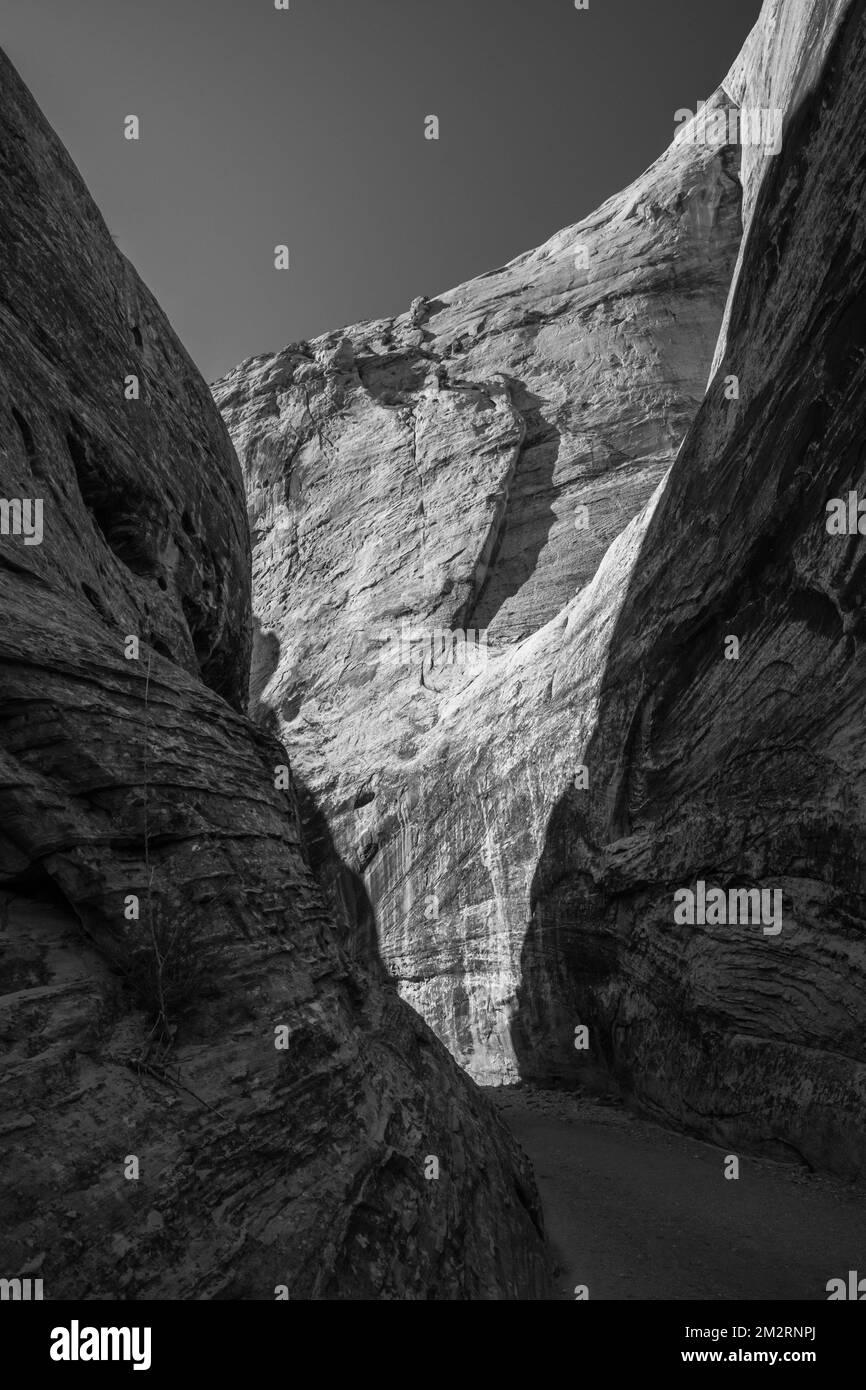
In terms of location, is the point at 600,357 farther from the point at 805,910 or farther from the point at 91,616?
the point at 91,616

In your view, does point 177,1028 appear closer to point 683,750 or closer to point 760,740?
point 760,740

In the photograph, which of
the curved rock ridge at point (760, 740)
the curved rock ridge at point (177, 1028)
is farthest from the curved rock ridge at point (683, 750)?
the curved rock ridge at point (177, 1028)

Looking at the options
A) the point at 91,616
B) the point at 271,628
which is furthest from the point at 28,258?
the point at 271,628

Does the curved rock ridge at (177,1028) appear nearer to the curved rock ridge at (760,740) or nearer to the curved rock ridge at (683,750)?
the curved rock ridge at (760,740)

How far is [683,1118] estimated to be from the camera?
1270 centimetres

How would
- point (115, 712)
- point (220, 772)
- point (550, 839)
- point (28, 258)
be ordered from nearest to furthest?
point (115, 712) → point (220, 772) → point (28, 258) → point (550, 839)

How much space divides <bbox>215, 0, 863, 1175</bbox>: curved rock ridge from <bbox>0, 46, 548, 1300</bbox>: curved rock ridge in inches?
182

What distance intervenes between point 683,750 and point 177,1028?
1011 cm

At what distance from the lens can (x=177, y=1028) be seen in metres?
6.30

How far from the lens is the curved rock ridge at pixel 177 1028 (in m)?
5.18

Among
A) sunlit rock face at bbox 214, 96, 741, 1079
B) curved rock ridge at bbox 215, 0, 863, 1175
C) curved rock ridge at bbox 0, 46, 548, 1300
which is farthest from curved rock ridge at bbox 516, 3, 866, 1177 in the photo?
curved rock ridge at bbox 0, 46, 548, 1300

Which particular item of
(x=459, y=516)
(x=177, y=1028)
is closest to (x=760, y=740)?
(x=177, y=1028)

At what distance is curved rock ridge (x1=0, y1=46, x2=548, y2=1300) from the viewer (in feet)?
17.0

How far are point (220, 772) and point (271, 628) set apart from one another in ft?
81.7
